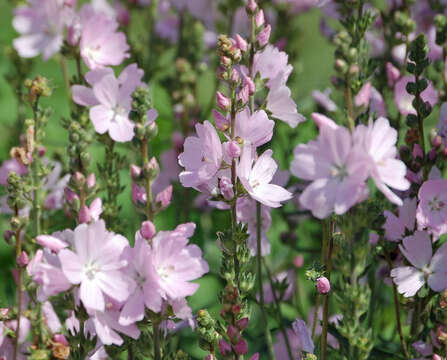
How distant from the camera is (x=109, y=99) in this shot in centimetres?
121

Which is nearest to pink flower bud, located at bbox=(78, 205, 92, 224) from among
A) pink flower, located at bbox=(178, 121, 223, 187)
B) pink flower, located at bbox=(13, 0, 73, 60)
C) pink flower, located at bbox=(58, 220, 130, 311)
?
pink flower, located at bbox=(58, 220, 130, 311)

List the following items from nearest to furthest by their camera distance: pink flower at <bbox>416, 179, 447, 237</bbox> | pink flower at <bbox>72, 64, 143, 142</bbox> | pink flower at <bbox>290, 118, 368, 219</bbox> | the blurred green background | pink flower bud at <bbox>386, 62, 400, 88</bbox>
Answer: pink flower at <bbox>290, 118, 368, 219</bbox>, pink flower at <bbox>416, 179, 447, 237</bbox>, pink flower at <bbox>72, 64, 143, 142</bbox>, pink flower bud at <bbox>386, 62, 400, 88</bbox>, the blurred green background

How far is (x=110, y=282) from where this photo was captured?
0.81m

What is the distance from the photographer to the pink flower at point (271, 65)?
3.39 feet

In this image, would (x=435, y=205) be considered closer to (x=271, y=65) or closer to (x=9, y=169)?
(x=271, y=65)

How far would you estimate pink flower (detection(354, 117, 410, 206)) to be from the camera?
740 mm

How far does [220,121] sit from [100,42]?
1.79ft

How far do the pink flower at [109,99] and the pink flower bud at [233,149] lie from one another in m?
0.35

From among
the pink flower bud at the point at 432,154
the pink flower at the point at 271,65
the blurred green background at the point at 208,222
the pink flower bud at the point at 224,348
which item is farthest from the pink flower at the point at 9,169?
the pink flower bud at the point at 432,154

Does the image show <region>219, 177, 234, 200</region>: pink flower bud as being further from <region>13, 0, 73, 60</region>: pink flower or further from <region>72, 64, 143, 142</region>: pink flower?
<region>13, 0, 73, 60</region>: pink flower

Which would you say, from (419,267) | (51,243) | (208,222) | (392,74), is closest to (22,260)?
(51,243)

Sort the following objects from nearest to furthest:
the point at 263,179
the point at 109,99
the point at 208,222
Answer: the point at 263,179, the point at 109,99, the point at 208,222

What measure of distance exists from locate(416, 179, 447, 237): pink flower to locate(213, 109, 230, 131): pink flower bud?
0.29 meters

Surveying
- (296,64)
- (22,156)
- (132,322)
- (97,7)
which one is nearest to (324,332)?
(132,322)
